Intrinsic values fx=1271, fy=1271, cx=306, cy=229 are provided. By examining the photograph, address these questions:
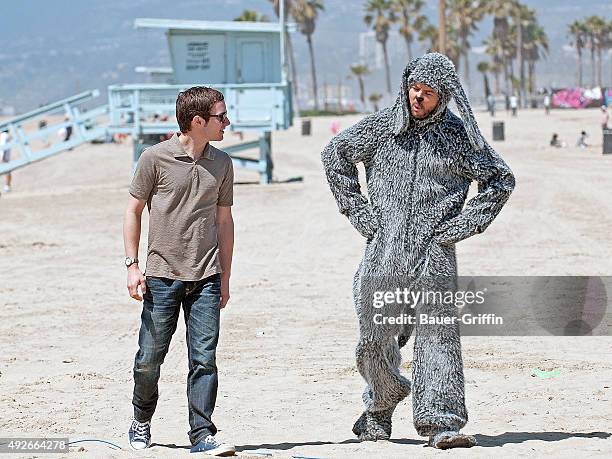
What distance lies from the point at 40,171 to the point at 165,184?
34.7m

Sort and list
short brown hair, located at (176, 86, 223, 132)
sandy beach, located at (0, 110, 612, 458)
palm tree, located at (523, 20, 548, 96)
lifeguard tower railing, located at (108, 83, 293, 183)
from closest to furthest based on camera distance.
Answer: short brown hair, located at (176, 86, 223, 132), sandy beach, located at (0, 110, 612, 458), lifeguard tower railing, located at (108, 83, 293, 183), palm tree, located at (523, 20, 548, 96)

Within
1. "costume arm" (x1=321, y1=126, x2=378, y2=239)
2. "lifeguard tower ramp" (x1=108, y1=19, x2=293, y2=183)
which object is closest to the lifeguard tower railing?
"lifeguard tower ramp" (x1=108, y1=19, x2=293, y2=183)

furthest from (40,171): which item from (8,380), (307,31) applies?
(307,31)

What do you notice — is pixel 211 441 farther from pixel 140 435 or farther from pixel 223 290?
pixel 223 290

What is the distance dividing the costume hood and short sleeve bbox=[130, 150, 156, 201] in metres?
1.10

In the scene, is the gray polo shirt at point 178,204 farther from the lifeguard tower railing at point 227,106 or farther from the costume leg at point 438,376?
the lifeguard tower railing at point 227,106

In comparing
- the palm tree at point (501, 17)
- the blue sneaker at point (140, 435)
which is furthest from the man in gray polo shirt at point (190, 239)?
the palm tree at point (501, 17)

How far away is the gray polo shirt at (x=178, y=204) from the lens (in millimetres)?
5570

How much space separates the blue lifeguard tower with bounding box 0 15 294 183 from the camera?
83.6 ft

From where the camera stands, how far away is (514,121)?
5141 cm

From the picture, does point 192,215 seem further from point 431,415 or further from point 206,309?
point 431,415

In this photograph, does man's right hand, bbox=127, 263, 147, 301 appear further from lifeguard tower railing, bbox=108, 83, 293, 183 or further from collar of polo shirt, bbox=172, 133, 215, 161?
lifeguard tower railing, bbox=108, 83, 293, 183

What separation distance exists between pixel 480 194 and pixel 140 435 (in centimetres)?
191

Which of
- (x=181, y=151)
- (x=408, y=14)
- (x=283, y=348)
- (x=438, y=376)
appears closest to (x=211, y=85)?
(x=283, y=348)
